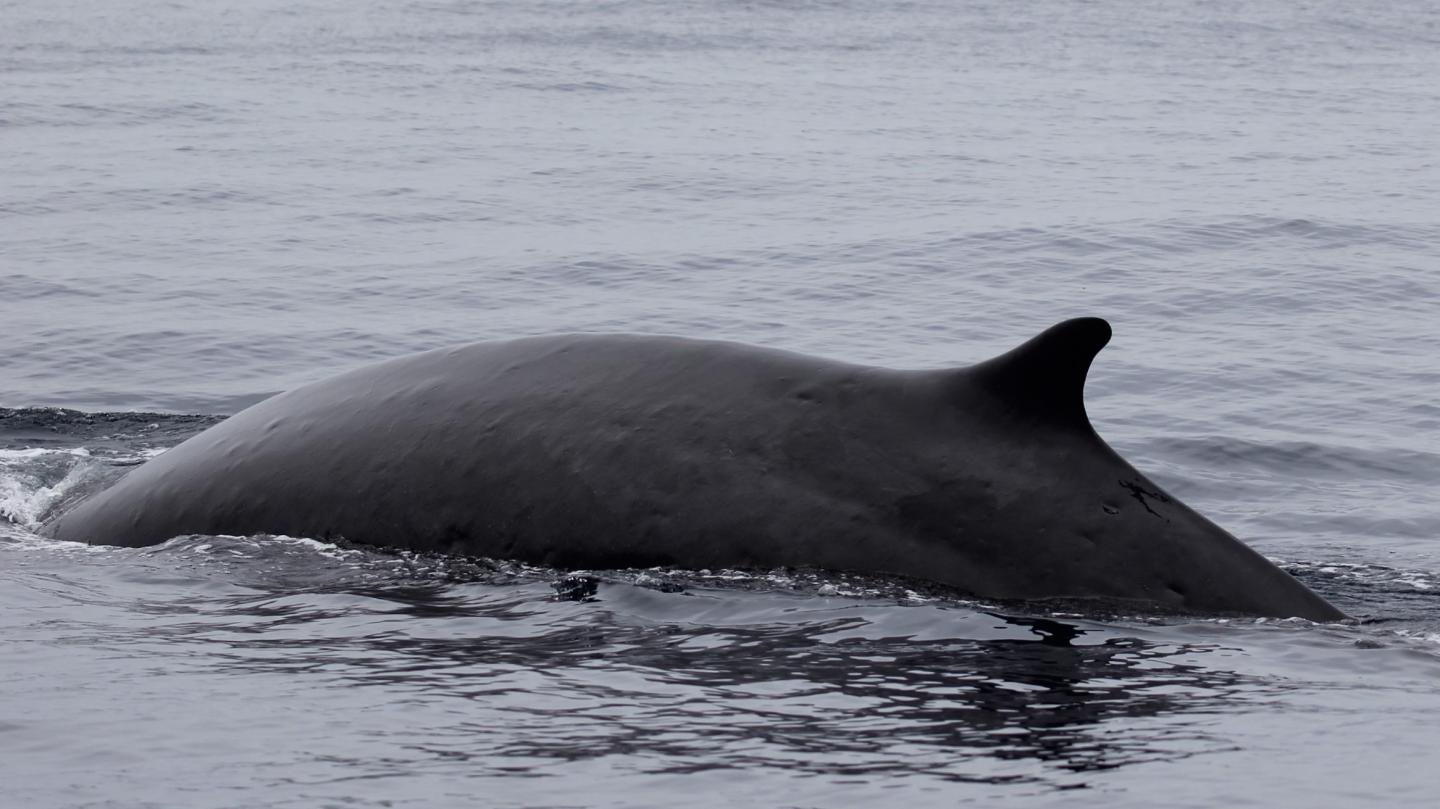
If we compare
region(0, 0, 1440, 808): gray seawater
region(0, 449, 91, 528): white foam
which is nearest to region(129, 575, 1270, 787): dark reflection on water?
region(0, 0, 1440, 808): gray seawater

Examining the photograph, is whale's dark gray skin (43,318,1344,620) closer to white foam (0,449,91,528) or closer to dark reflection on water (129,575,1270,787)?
dark reflection on water (129,575,1270,787)

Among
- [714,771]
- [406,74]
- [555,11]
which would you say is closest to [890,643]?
[714,771]

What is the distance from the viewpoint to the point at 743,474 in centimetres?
700

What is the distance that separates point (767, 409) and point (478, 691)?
1528 millimetres

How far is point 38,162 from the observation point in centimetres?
2925

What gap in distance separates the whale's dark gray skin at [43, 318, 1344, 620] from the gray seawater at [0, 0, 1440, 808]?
141mm

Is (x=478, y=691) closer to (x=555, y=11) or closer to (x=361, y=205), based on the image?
(x=361, y=205)

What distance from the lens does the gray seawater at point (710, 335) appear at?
586 centimetres

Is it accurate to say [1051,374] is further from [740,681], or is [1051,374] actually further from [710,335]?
[710,335]

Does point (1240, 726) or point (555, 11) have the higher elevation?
point (555, 11)

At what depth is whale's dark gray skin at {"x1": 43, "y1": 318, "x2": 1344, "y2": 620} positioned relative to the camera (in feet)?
21.9

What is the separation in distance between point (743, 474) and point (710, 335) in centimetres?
1087

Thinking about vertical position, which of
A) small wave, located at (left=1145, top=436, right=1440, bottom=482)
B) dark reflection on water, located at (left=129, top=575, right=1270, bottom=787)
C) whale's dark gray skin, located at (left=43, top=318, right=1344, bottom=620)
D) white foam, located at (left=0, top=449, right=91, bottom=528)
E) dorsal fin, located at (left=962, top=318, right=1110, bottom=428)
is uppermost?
dorsal fin, located at (left=962, top=318, right=1110, bottom=428)

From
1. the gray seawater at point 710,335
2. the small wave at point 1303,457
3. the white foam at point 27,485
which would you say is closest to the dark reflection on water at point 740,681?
the gray seawater at point 710,335
